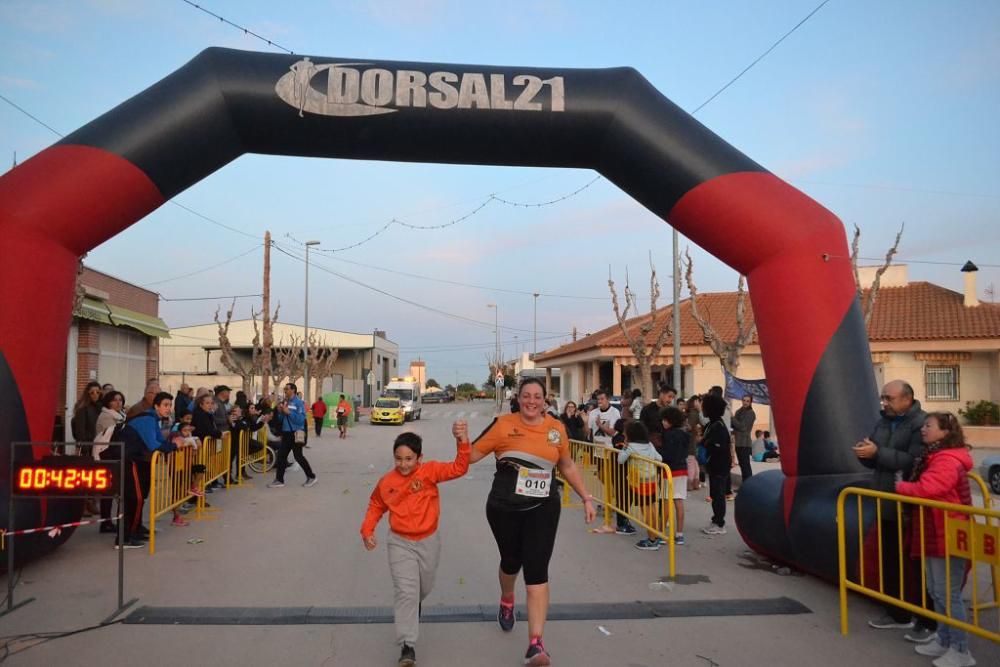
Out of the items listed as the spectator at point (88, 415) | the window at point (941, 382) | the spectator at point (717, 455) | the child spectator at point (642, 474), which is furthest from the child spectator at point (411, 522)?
the window at point (941, 382)

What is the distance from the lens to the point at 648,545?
7.88m

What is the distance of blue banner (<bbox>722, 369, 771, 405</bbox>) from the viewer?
45.3ft

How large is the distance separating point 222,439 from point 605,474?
20.2 feet

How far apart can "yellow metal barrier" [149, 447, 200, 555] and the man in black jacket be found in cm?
641

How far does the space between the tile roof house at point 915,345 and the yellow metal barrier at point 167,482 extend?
1796 cm

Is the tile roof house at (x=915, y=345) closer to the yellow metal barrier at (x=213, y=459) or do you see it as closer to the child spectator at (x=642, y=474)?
the child spectator at (x=642, y=474)

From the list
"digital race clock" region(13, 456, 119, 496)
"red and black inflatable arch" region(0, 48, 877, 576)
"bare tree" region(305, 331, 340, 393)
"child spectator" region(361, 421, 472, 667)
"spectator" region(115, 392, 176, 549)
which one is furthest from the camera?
"bare tree" region(305, 331, 340, 393)

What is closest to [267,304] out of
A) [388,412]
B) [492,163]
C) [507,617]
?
[388,412]

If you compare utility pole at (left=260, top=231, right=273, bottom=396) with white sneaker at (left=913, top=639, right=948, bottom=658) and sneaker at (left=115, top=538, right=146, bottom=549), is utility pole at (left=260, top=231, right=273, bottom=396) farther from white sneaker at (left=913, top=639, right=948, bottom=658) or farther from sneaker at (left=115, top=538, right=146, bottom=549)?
white sneaker at (left=913, top=639, right=948, bottom=658)

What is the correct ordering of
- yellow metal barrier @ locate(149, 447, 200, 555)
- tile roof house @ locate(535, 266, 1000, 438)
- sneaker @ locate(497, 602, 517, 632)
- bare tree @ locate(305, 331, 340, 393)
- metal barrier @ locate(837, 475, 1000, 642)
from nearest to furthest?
metal barrier @ locate(837, 475, 1000, 642) → sneaker @ locate(497, 602, 517, 632) → yellow metal barrier @ locate(149, 447, 200, 555) → tile roof house @ locate(535, 266, 1000, 438) → bare tree @ locate(305, 331, 340, 393)

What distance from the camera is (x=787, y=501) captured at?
6582mm

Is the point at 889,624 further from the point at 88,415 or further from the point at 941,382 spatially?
the point at 941,382

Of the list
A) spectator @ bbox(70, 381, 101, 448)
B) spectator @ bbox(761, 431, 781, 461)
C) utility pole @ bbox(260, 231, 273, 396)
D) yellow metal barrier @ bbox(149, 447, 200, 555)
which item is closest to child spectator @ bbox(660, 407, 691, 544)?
yellow metal barrier @ bbox(149, 447, 200, 555)

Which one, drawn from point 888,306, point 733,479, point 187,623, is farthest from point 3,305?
point 888,306
